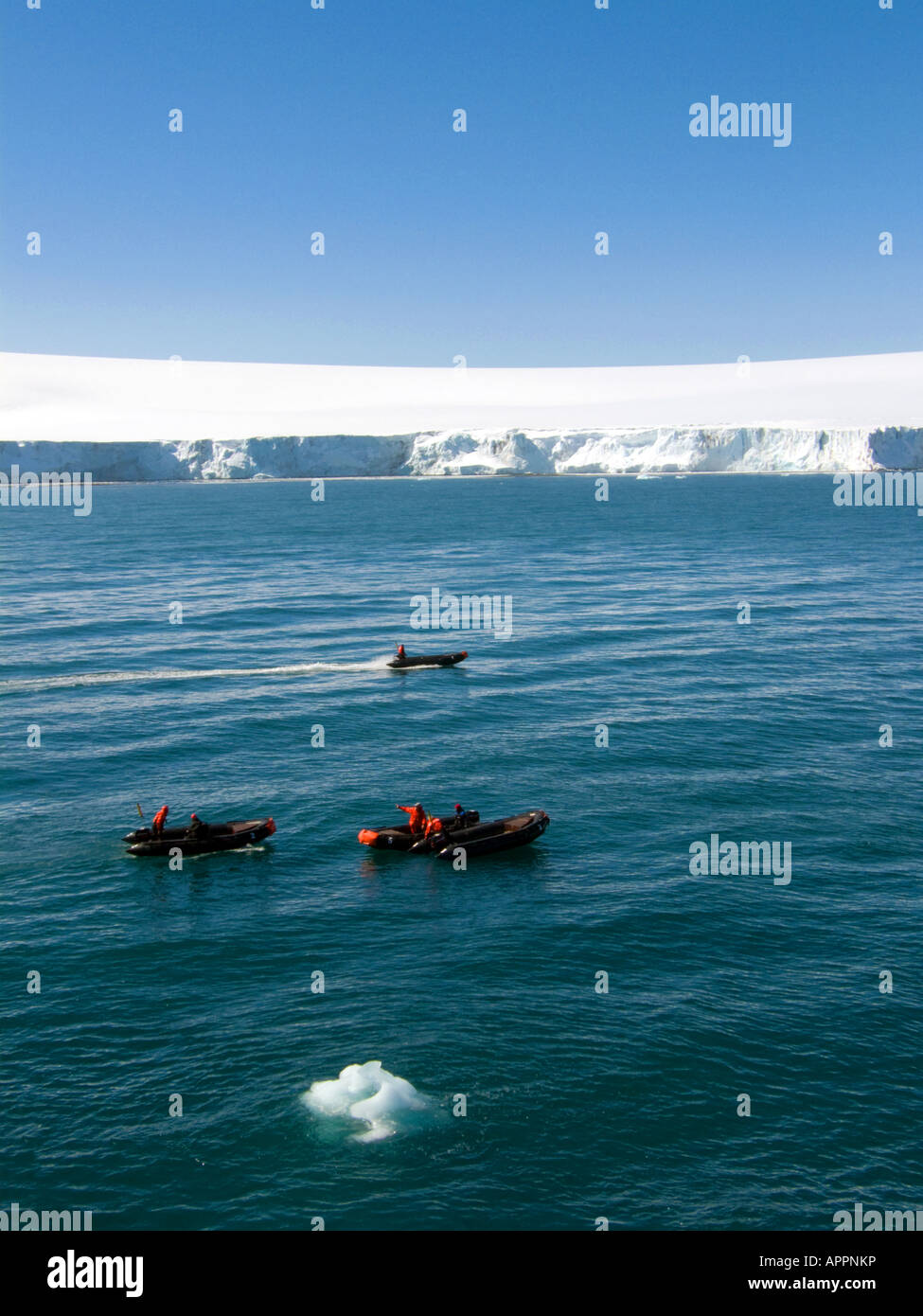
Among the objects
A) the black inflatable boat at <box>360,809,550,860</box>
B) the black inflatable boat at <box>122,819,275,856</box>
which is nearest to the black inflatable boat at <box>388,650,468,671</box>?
the black inflatable boat at <box>360,809,550,860</box>

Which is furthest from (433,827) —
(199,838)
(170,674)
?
(170,674)

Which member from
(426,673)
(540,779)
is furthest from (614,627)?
(540,779)

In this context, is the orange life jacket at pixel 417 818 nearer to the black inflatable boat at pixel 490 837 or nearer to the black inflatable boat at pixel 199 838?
the black inflatable boat at pixel 490 837

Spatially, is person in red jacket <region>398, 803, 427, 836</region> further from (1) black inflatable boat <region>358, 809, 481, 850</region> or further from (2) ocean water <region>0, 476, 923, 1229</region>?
(2) ocean water <region>0, 476, 923, 1229</region>

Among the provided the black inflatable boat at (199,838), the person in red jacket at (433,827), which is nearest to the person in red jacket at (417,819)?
the person in red jacket at (433,827)

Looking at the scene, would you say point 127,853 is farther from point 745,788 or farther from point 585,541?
point 585,541
